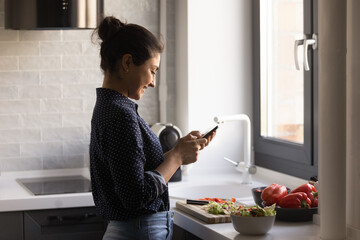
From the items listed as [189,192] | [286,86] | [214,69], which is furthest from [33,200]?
[286,86]

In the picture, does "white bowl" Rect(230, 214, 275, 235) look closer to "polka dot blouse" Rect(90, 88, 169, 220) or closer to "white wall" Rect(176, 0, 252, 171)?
"polka dot blouse" Rect(90, 88, 169, 220)

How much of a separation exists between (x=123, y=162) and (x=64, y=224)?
1.08 meters

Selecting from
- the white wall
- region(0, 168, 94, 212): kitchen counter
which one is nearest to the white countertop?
region(0, 168, 94, 212): kitchen counter

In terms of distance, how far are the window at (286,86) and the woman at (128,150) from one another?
3.49ft

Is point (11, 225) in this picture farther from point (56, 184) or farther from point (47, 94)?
point (47, 94)

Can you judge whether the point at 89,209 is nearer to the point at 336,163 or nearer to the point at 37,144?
the point at 37,144

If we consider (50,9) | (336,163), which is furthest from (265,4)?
(336,163)

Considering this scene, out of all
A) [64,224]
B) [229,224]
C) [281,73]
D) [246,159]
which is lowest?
[64,224]

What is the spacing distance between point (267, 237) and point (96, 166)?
652mm

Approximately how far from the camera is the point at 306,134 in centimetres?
341

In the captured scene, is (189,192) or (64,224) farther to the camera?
(189,192)

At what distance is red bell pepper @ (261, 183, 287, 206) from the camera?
2809 mm

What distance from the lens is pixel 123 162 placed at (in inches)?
88.2

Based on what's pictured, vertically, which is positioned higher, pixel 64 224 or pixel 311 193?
pixel 311 193
